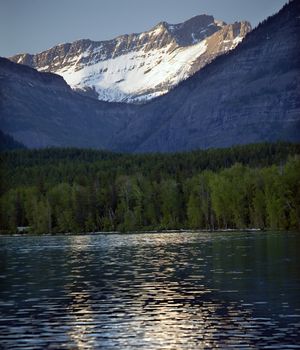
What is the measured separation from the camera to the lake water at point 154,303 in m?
47.2

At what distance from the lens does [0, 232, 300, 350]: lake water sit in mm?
47156

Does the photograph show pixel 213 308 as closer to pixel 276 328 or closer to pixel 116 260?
pixel 276 328

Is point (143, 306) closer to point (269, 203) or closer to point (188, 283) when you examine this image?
point (188, 283)

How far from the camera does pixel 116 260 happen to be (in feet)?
351

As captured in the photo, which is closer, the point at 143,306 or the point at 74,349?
the point at 74,349

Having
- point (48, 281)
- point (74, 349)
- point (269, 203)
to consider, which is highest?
point (269, 203)

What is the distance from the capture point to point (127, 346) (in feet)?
149

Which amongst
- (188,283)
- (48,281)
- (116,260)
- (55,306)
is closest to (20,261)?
(116,260)

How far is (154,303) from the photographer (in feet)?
201

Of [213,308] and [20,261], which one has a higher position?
[20,261]

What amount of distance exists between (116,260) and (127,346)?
6182cm

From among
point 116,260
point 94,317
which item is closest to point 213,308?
point 94,317

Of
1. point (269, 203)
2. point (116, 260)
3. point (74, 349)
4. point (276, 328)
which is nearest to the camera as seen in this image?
point (74, 349)

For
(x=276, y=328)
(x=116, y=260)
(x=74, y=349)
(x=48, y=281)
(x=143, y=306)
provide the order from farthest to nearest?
(x=116, y=260) → (x=48, y=281) → (x=143, y=306) → (x=276, y=328) → (x=74, y=349)
